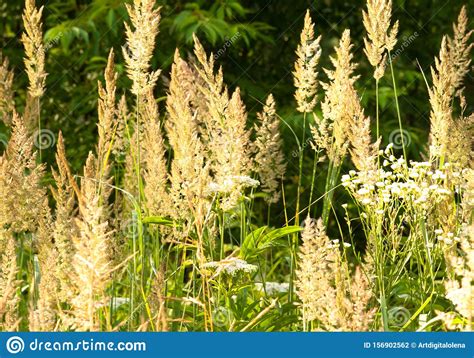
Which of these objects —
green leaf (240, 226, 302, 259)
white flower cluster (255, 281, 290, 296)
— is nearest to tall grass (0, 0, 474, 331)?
green leaf (240, 226, 302, 259)

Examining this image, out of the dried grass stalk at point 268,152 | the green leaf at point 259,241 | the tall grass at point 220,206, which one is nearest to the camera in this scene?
the tall grass at point 220,206

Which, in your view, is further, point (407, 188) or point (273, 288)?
point (273, 288)

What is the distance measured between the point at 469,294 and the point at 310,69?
1289mm

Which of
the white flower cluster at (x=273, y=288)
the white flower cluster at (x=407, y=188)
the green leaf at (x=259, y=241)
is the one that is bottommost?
the green leaf at (x=259, y=241)

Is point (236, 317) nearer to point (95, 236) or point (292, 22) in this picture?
point (95, 236)

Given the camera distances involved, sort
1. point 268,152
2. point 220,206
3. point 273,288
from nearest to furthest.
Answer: point 220,206, point 268,152, point 273,288

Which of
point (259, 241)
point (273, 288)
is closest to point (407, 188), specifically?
point (259, 241)

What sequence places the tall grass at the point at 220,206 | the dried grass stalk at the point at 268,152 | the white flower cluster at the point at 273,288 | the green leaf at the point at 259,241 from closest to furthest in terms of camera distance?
the tall grass at the point at 220,206 < the green leaf at the point at 259,241 < the dried grass stalk at the point at 268,152 < the white flower cluster at the point at 273,288

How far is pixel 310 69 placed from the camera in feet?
10.4

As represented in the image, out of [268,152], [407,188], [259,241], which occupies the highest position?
[268,152]

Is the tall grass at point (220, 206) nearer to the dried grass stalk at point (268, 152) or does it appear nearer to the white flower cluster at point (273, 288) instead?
the dried grass stalk at point (268, 152)

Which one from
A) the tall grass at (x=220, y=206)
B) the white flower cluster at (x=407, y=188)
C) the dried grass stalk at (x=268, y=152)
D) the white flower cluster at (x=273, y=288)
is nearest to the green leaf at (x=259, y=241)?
the tall grass at (x=220, y=206)

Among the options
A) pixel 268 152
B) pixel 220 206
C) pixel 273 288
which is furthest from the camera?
pixel 273 288

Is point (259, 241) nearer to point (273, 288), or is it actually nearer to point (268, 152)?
point (268, 152)
